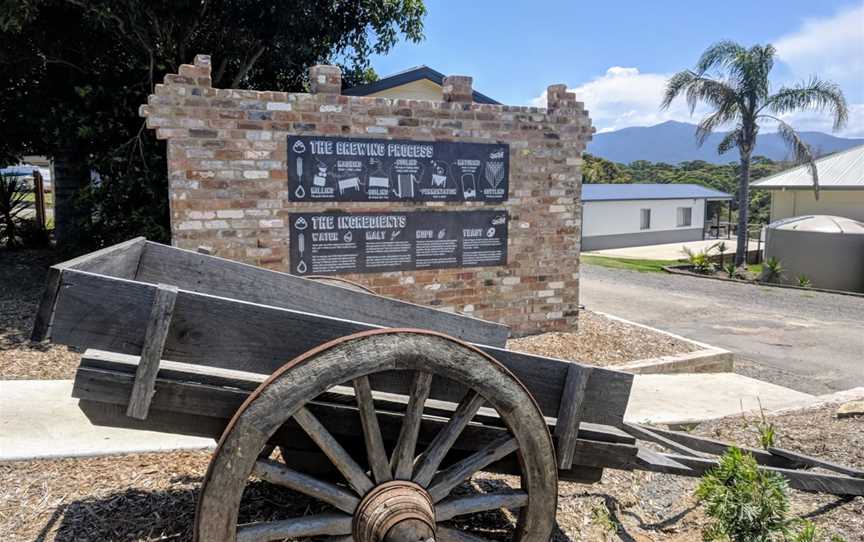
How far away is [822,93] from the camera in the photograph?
2184 centimetres

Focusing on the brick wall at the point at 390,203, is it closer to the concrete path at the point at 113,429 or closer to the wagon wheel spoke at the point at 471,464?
the concrete path at the point at 113,429

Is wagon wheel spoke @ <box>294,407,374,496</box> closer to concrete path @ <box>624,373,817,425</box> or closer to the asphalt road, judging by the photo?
concrete path @ <box>624,373,817,425</box>

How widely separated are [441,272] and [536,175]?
179cm

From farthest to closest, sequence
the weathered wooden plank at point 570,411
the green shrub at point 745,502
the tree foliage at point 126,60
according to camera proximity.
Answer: the tree foliage at point 126,60 < the green shrub at point 745,502 < the weathered wooden plank at point 570,411

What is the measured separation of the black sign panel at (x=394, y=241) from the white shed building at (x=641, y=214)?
22.8 m

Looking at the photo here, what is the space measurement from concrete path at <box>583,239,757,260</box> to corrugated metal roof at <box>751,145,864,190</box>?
3.19 m

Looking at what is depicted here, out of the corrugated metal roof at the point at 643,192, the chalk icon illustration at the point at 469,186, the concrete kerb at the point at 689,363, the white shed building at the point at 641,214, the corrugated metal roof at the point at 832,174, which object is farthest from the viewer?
the corrugated metal roof at the point at 643,192

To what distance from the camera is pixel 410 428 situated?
238cm

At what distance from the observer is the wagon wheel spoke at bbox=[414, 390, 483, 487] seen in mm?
2420

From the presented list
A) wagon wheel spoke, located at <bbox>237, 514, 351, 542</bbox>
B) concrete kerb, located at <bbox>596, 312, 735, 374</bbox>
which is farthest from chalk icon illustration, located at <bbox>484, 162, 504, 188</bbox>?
wagon wheel spoke, located at <bbox>237, 514, 351, 542</bbox>

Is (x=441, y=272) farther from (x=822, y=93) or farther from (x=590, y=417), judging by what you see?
(x=822, y=93)

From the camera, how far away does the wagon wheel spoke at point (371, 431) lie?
2281mm

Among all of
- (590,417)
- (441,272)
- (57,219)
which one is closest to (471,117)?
(441,272)

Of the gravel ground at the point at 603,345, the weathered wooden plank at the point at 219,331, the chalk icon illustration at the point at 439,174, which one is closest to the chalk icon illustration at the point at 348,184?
the chalk icon illustration at the point at 439,174
